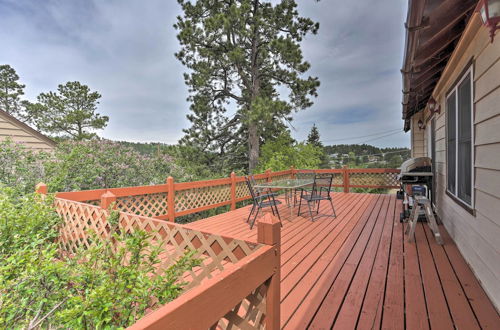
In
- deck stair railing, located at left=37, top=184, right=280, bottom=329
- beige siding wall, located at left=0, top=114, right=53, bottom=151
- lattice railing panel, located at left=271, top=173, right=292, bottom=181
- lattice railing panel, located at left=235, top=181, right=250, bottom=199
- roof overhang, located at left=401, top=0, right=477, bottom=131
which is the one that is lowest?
lattice railing panel, located at left=235, top=181, right=250, bottom=199

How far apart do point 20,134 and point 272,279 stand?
7.97 m

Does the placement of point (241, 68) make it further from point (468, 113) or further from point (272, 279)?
point (272, 279)

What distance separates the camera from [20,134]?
6.05 meters

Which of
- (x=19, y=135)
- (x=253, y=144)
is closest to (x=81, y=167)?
(x=19, y=135)

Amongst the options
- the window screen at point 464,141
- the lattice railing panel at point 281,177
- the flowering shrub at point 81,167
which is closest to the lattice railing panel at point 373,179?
the lattice railing panel at point 281,177

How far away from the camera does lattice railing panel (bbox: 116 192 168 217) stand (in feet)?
12.2

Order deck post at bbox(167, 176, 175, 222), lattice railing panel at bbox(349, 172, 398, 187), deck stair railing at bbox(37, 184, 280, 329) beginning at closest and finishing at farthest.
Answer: deck stair railing at bbox(37, 184, 280, 329) → deck post at bbox(167, 176, 175, 222) → lattice railing panel at bbox(349, 172, 398, 187)

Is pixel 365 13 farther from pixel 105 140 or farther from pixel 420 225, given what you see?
pixel 105 140

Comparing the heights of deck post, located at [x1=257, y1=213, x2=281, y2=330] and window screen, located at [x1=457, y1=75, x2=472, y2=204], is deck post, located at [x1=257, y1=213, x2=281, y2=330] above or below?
below

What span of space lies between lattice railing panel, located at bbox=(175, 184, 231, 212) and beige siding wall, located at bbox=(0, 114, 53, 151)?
14.9 ft

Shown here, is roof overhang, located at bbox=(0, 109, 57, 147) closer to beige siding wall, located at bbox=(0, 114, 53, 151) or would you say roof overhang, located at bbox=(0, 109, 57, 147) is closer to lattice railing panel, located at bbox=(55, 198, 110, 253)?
Answer: beige siding wall, located at bbox=(0, 114, 53, 151)

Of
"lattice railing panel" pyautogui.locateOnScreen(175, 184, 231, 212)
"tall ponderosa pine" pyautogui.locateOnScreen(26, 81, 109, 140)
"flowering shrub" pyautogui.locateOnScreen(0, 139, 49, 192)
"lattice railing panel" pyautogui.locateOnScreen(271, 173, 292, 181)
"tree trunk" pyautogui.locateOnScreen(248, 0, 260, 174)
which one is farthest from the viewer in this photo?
"tall ponderosa pine" pyautogui.locateOnScreen(26, 81, 109, 140)

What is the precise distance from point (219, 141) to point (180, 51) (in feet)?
13.8

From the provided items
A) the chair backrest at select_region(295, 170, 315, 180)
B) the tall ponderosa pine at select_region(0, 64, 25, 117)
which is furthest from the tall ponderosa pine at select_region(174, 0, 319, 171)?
the tall ponderosa pine at select_region(0, 64, 25, 117)
